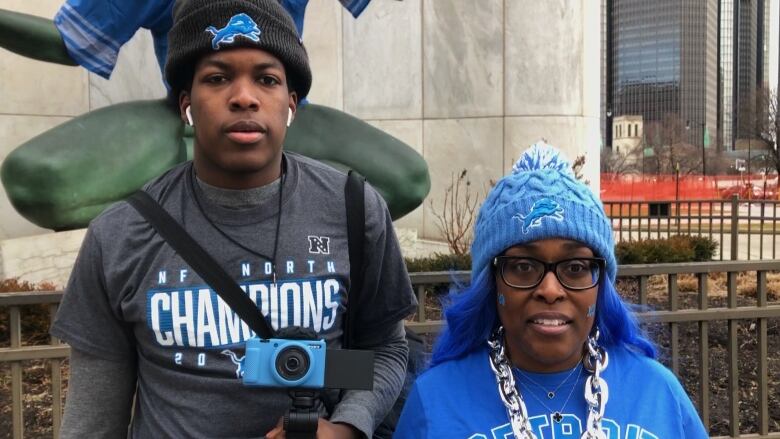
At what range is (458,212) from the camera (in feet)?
28.8

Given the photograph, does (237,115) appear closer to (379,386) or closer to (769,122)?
(379,386)

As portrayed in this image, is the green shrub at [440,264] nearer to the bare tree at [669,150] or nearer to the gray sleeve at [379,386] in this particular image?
the gray sleeve at [379,386]

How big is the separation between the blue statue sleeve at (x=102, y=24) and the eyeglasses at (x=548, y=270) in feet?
8.32

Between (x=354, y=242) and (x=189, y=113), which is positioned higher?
(x=189, y=113)

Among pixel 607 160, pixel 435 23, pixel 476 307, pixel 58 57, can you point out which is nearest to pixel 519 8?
pixel 435 23

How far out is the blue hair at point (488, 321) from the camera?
1592mm

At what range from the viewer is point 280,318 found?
1456 millimetres

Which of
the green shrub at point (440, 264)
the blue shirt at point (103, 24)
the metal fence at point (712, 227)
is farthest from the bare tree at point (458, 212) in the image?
the blue shirt at point (103, 24)

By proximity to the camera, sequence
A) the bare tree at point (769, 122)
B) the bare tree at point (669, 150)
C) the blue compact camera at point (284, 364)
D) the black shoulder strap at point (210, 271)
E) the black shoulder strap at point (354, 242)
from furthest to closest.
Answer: the bare tree at point (669, 150), the bare tree at point (769, 122), the black shoulder strap at point (354, 242), the black shoulder strap at point (210, 271), the blue compact camera at point (284, 364)

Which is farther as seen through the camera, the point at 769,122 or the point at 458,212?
the point at 769,122

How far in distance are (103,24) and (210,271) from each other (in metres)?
2.44

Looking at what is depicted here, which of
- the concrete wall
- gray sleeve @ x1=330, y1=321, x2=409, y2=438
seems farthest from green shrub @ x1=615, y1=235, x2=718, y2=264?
gray sleeve @ x1=330, y1=321, x2=409, y2=438

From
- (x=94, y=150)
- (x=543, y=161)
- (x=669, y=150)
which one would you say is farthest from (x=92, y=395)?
(x=669, y=150)

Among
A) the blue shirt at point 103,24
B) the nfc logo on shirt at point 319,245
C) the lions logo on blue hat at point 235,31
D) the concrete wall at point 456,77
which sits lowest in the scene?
the nfc logo on shirt at point 319,245
